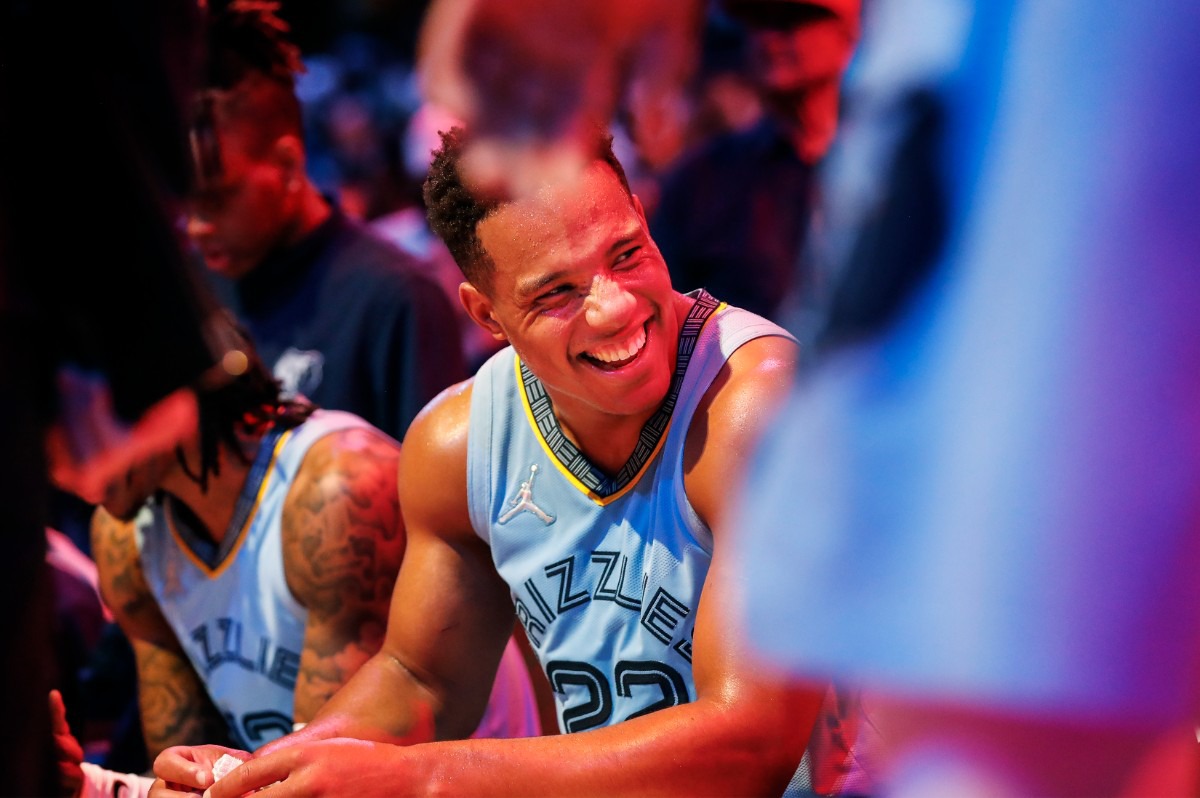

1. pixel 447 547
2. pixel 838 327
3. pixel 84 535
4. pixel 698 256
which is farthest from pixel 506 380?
pixel 84 535

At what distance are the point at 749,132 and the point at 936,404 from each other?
248 centimetres

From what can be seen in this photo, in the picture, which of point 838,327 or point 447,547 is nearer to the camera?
point 838,327

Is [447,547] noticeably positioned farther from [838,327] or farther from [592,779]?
[838,327]

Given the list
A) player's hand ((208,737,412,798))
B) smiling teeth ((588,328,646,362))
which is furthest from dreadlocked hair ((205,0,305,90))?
player's hand ((208,737,412,798))

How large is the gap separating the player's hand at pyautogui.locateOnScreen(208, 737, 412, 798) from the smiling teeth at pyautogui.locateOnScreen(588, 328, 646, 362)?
2.21ft

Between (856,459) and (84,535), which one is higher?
(856,459)

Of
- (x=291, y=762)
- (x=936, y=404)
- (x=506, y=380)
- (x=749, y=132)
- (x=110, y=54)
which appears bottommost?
(x=291, y=762)

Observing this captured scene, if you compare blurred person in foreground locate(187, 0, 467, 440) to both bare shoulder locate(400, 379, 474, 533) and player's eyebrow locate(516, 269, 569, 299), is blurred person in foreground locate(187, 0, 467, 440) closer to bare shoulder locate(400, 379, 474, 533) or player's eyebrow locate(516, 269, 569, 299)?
bare shoulder locate(400, 379, 474, 533)

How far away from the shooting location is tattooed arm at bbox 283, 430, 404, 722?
2.61 meters

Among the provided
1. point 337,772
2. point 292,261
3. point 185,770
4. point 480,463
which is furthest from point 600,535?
point 292,261

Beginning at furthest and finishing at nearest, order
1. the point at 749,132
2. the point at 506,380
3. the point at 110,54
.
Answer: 1. the point at 749,132
2. the point at 506,380
3. the point at 110,54

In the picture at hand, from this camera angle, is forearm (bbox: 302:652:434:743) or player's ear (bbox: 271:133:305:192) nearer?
forearm (bbox: 302:652:434:743)

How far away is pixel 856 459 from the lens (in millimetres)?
825

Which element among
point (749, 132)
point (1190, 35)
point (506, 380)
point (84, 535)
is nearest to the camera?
point (1190, 35)
